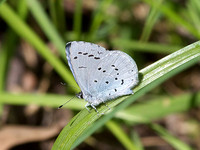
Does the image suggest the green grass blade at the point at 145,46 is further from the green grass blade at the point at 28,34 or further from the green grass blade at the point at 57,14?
the green grass blade at the point at 28,34

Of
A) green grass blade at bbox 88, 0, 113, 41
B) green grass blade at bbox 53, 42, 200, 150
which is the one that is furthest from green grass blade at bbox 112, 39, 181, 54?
green grass blade at bbox 53, 42, 200, 150

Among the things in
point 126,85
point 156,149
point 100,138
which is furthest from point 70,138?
point 156,149

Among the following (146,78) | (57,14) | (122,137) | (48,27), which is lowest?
(122,137)

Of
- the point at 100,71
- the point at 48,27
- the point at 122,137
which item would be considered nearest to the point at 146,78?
the point at 100,71

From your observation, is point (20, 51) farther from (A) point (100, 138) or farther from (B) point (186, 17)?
(B) point (186, 17)

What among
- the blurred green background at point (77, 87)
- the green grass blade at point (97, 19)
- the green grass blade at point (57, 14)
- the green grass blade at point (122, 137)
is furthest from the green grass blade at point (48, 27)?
the green grass blade at point (122, 137)

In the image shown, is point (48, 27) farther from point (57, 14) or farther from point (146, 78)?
point (146, 78)
